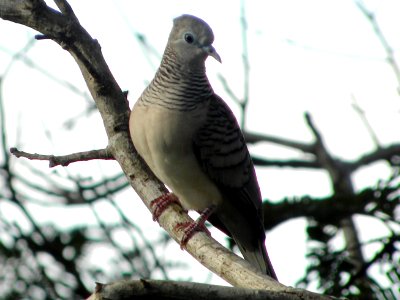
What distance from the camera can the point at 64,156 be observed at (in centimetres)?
455

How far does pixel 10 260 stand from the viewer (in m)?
6.46

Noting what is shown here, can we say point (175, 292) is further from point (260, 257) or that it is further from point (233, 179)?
point (260, 257)

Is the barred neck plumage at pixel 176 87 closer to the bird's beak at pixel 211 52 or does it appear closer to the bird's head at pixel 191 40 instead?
the bird's head at pixel 191 40

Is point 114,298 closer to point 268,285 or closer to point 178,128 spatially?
point 268,285

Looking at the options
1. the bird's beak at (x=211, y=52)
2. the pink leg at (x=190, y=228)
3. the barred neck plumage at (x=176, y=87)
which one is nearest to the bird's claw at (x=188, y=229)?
the pink leg at (x=190, y=228)

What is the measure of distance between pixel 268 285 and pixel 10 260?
347 centimetres

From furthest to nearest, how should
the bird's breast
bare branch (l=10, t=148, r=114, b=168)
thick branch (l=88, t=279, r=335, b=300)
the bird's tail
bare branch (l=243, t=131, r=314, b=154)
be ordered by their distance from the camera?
bare branch (l=243, t=131, r=314, b=154) < the bird's tail < the bird's breast < bare branch (l=10, t=148, r=114, b=168) < thick branch (l=88, t=279, r=335, b=300)

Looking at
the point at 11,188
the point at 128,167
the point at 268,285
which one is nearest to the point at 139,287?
the point at 268,285

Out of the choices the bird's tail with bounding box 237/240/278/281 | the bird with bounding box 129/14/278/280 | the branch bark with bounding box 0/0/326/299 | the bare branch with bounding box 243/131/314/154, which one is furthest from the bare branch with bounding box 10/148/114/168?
the bare branch with bounding box 243/131/314/154

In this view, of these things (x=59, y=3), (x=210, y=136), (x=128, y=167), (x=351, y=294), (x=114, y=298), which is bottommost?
(x=114, y=298)

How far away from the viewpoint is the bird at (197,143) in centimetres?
487

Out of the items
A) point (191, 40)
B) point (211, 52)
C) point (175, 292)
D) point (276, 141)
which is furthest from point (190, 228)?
point (276, 141)

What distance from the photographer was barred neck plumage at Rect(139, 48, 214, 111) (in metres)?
5.03

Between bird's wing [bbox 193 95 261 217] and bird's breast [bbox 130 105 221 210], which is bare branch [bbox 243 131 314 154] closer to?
bird's wing [bbox 193 95 261 217]
